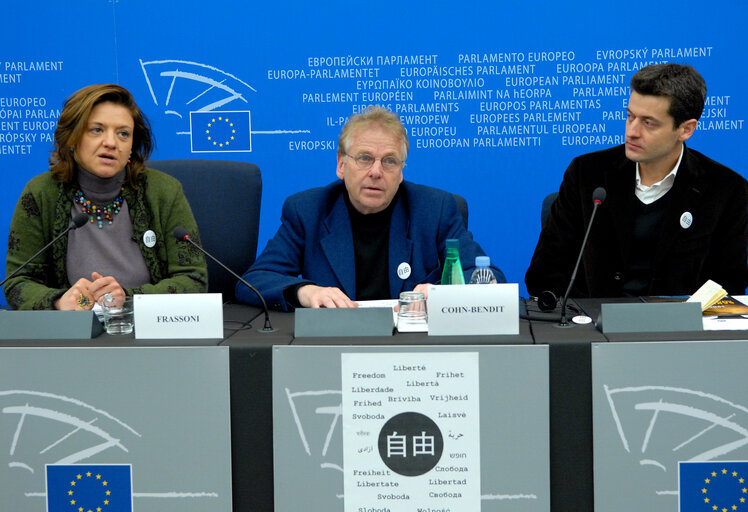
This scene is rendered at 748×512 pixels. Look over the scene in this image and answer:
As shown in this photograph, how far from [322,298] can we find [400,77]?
1.77 metres

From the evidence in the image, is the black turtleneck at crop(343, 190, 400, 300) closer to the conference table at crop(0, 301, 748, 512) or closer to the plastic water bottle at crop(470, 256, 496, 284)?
the plastic water bottle at crop(470, 256, 496, 284)

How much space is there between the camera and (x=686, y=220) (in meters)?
2.31

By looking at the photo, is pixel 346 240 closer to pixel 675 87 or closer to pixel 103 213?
pixel 103 213

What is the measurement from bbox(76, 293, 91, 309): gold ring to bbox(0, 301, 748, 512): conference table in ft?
1.09

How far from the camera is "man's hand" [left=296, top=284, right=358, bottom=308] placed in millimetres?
1824

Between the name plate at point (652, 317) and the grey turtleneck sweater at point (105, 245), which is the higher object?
the grey turtleneck sweater at point (105, 245)

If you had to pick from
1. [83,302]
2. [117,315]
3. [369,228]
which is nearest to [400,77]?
[369,228]

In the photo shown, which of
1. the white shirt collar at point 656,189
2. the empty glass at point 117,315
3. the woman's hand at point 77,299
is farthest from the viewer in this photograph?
the white shirt collar at point 656,189

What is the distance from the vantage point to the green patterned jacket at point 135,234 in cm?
216

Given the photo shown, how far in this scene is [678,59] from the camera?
3299 millimetres

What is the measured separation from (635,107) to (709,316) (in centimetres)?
83

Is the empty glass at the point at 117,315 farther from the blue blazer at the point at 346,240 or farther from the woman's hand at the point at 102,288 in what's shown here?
the blue blazer at the point at 346,240

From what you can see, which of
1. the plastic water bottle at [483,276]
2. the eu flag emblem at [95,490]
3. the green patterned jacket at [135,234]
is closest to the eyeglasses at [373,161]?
the plastic water bottle at [483,276]

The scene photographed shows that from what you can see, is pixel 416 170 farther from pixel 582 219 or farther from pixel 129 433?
pixel 129 433
